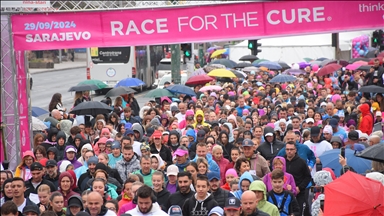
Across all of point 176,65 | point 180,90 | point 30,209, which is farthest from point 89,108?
point 30,209

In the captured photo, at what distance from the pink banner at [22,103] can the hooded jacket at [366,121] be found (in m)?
8.05

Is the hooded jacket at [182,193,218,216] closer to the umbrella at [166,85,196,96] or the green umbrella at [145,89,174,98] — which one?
the green umbrella at [145,89,174,98]

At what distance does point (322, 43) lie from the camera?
51688 mm

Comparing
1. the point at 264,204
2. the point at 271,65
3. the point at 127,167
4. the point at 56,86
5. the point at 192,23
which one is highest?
the point at 192,23

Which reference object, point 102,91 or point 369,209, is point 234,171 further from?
point 102,91

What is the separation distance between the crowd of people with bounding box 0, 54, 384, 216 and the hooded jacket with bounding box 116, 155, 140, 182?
0.7 inches

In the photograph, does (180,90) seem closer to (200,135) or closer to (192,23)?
(200,135)

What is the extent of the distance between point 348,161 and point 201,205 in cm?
389

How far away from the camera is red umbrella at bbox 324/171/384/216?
880 centimetres

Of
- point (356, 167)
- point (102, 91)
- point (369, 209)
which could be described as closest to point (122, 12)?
point (356, 167)

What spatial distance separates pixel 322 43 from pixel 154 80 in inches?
453

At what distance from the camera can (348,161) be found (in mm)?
13281

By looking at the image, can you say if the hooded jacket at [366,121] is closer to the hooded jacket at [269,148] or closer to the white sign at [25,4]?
the hooded jacket at [269,148]

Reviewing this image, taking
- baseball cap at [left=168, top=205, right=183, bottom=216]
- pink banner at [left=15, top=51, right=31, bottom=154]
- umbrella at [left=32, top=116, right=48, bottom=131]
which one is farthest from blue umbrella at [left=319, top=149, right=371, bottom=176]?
umbrella at [left=32, top=116, right=48, bottom=131]
